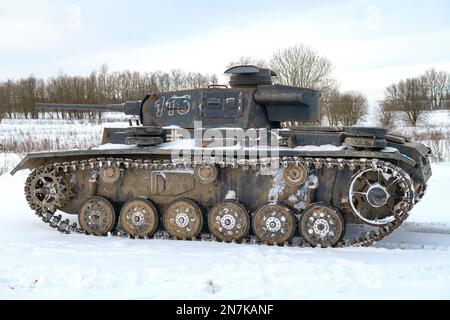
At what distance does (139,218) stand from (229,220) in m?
1.66

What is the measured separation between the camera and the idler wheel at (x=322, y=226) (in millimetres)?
7949

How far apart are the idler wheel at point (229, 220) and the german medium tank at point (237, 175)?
0.02 metres

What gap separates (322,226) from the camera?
8008mm

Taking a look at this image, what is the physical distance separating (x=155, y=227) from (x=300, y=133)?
10.0 feet

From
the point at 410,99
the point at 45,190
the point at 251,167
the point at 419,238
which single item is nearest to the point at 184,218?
the point at 251,167

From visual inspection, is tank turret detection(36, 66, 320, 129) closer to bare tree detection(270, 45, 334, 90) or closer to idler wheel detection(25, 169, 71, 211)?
idler wheel detection(25, 169, 71, 211)

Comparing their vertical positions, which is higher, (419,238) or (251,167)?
(251,167)

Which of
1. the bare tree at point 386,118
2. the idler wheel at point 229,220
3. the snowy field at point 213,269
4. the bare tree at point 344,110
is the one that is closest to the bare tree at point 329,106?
the bare tree at point 344,110

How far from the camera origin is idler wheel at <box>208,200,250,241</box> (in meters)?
8.34

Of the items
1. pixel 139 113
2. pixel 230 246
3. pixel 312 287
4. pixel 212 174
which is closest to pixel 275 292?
pixel 312 287

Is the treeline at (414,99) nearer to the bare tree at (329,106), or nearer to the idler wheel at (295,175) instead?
the bare tree at (329,106)

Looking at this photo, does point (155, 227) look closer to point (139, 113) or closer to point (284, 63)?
point (139, 113)

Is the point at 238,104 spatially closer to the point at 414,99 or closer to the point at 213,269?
the point at 213,269

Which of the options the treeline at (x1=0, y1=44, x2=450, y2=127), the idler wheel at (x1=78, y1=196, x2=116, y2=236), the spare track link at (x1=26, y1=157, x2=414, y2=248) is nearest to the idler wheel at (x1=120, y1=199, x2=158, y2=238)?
the spare track link at (x1=26, y1=157, x2=414, y2=248)
